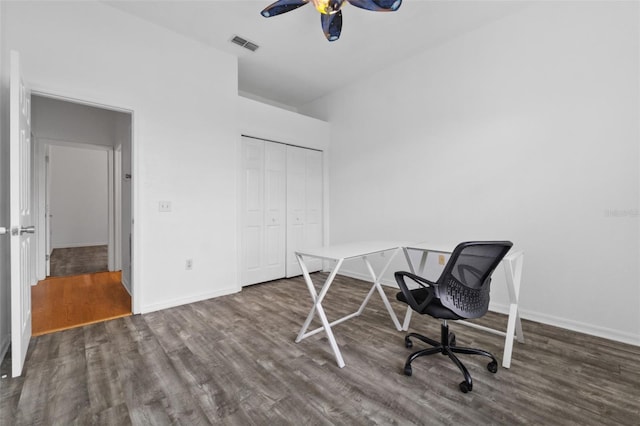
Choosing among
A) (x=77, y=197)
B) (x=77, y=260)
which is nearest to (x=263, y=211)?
(x=77, y=260)

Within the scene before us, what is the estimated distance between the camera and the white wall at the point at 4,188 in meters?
2.10

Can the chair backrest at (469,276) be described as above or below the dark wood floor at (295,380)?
above

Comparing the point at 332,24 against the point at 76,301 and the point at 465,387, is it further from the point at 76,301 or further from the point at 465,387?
the point at 76,301

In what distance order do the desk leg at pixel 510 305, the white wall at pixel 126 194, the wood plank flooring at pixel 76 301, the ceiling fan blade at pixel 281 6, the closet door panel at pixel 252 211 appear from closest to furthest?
the desk leg at pixel 510 305 < the ceiling fan blade at pixel 281 6 < the wood plank flooring at pixel 76 301 < the white wall at pixel 126 194 < the closet door panel at pixel 252 211

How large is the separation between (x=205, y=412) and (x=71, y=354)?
51.9 inches

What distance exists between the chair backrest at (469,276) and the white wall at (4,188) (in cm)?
306

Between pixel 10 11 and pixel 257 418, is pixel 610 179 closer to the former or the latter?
pixel 257 418

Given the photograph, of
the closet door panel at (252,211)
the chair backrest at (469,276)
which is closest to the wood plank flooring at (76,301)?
the closet door panel at (252,211)

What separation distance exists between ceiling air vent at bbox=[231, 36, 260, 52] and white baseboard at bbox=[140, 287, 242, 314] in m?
2.87

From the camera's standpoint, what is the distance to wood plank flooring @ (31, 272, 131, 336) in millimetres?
2637

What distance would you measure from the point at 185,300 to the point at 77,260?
13.2ft

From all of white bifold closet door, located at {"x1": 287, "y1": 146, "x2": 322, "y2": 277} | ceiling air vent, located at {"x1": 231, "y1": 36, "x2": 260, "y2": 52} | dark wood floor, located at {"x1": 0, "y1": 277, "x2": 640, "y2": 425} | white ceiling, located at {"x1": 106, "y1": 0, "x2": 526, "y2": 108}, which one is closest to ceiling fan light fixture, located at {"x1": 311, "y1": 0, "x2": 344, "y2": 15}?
white ceiling, located at {"x1": 106, "y1": 0, "x2": 526, "y2": 108}

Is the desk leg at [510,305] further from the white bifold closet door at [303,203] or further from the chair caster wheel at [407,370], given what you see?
the white bifold closet door at [303,203]

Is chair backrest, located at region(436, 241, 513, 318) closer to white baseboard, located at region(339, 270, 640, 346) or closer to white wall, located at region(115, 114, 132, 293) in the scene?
white baseboard, located at region(339, 270, 640, 346)
